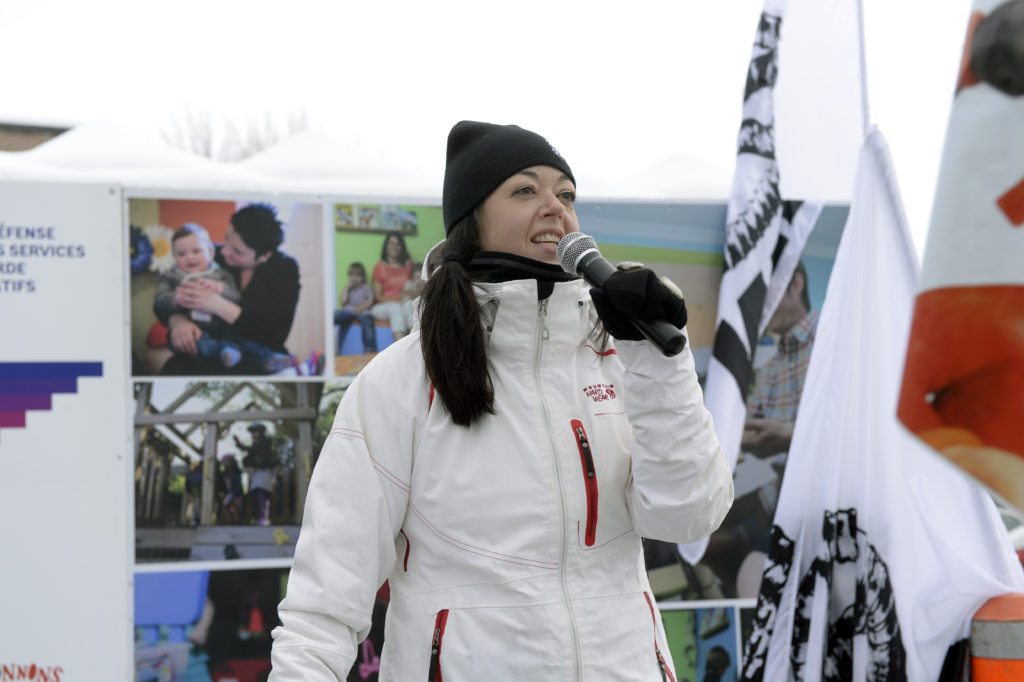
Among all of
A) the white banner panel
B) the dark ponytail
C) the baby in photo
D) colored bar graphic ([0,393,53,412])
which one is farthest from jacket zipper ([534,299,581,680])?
colored bar graphic ([0,393,53,412])

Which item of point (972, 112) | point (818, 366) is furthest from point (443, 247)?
point (818, 366)

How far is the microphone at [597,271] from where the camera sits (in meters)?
1.77

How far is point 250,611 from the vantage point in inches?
159

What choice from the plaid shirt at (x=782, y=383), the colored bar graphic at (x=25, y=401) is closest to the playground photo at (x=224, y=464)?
the colored bar graphic at (x=25, y=401)

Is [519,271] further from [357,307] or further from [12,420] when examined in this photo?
[12,420]

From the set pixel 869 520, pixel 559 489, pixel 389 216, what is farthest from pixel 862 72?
pixel 559 489

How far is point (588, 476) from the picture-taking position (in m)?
2.04

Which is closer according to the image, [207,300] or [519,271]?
[519,271]

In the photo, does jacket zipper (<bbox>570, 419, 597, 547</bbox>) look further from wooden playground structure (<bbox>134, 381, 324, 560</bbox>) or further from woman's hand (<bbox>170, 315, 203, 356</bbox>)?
woman's hand (<bbox>170, 315, 203, 356</bbox>)

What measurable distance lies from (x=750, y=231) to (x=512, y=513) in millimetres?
2614

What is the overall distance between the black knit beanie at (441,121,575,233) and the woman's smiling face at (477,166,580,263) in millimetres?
18

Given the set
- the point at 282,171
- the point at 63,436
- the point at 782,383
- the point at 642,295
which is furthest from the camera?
the point at 282,171

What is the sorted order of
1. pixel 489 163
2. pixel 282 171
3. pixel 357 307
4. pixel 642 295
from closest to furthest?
pixel 642 295 → pixel 489 163 → pixel 357 307 → pixel 282 171

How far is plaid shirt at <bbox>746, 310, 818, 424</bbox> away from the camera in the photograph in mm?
4402
